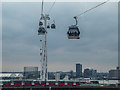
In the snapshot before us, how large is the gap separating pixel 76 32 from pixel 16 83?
29.0 meters

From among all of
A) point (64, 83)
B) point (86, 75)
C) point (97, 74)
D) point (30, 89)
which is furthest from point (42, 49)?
point (97, 74)

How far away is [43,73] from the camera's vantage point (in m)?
39.5

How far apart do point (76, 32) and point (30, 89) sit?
1182 centimetres

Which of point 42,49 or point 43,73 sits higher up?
point 42,49

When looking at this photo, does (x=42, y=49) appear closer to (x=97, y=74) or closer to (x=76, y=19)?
(x=76, y=19)

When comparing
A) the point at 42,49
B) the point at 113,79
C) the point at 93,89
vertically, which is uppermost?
the point at 42,49

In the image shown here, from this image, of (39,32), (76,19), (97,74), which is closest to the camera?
(76,19)

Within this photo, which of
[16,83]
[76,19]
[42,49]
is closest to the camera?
[76,19]

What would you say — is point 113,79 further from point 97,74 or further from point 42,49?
point 42,49

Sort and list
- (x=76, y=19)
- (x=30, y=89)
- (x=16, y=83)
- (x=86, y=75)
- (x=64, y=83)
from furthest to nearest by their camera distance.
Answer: (x=86, y=75) → (x=64, y=83) → (x=16, y=83) → (x=30, y=89) → (x=76, y=19)

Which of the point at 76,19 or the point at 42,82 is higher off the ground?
the point at 76,19

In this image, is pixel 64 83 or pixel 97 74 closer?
pixel 64 83

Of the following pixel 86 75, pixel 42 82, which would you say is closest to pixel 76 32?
pixel 42 82

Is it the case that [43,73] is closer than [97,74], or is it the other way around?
[43,73]
